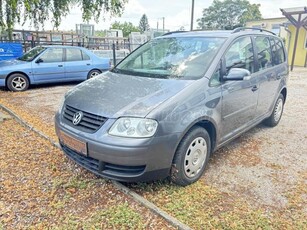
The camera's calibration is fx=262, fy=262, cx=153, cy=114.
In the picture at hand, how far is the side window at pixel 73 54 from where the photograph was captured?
8.80 metres

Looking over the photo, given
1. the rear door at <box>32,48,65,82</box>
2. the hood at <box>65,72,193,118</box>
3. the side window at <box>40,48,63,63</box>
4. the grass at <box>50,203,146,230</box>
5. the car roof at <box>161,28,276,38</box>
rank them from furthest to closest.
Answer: the side window at <box>40,48,63,63</box>, the rear door at <box>32,48,65,82</box>, the car roof at <box>161,28,276,38</box>, the hood at <box>65,72,193,118</box>, the grass at <box>50,203,146,230</box>

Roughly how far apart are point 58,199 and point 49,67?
660 centimetres

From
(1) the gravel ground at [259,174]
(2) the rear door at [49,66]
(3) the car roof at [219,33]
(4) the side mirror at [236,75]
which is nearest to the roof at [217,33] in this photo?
(3) the car roof at [219,33]

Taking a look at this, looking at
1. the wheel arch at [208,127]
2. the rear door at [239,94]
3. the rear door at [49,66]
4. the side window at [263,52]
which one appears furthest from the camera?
the rear door at [49,66]

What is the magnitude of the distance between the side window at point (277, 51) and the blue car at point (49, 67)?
20.7 ft

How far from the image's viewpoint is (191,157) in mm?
2842

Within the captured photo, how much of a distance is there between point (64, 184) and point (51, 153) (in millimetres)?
924

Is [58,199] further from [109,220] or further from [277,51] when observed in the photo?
[277,51]

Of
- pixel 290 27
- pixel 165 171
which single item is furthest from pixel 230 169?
pixel 290 27

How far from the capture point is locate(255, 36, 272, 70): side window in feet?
13.0

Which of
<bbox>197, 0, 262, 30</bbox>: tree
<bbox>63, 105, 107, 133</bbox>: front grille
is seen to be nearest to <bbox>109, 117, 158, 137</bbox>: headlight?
<bbox>63, 105, 107, 133</bbox>: front grille

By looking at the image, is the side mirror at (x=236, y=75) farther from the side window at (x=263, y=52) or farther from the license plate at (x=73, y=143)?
the license plate at (x=73, y=143)

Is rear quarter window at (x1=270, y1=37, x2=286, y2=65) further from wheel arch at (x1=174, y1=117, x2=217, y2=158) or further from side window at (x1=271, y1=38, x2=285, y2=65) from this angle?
wheel arch at (x1=174, y1=117, x2=217, y2=158)

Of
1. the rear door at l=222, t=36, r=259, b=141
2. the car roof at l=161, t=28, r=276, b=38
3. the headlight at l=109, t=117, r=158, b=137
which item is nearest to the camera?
the headlight at l=109, t=117, r=158, b=137
